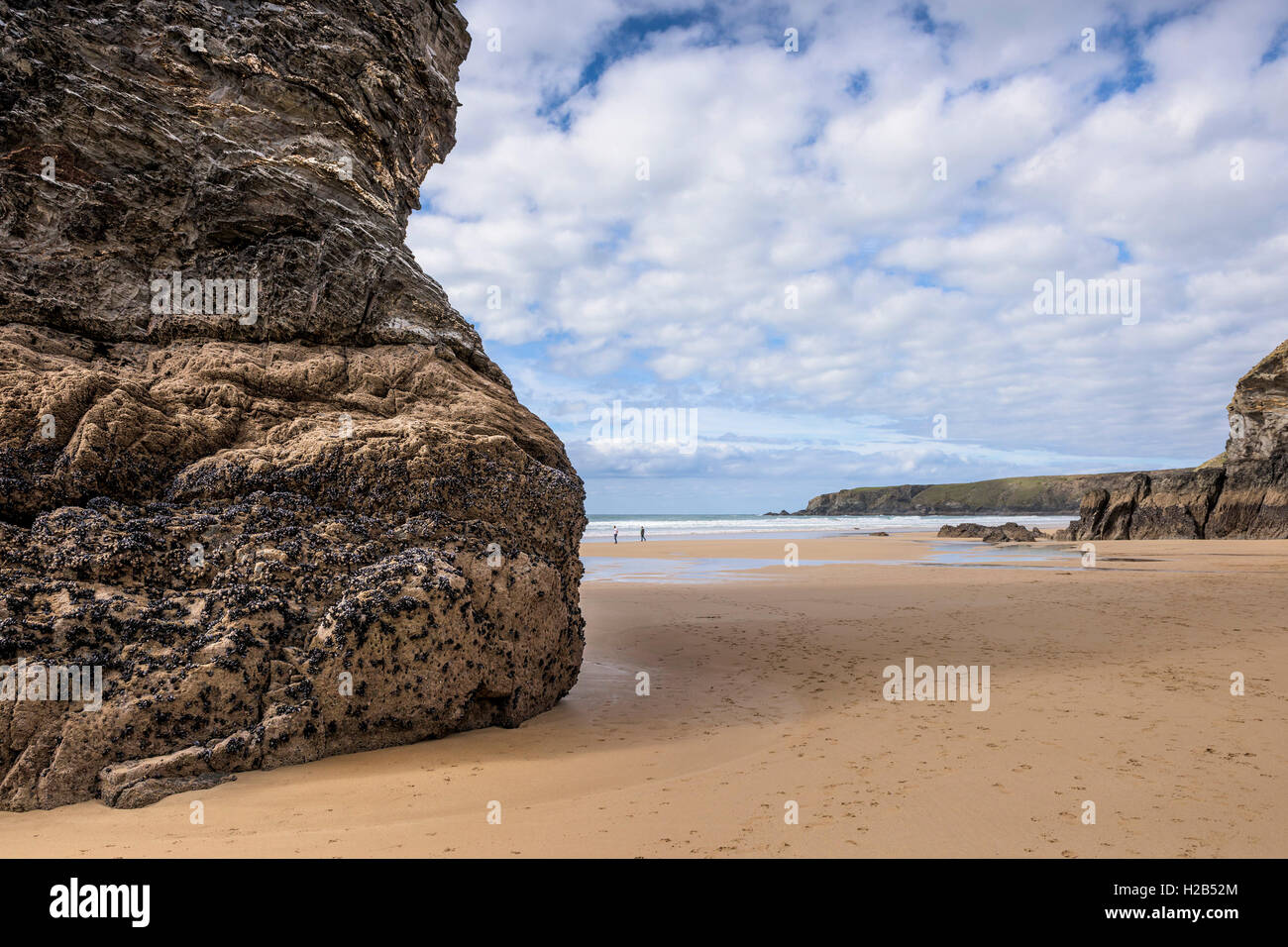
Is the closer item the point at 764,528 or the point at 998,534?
the point at 998,534

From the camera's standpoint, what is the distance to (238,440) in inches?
234

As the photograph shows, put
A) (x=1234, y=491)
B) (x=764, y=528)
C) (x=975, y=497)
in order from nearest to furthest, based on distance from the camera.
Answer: (x=1234, y=491)
(x=764, y=528)
(x=975, y=497)

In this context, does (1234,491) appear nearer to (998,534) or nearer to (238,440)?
(998,534)

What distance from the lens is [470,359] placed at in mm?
7684

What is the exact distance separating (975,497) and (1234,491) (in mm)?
78872

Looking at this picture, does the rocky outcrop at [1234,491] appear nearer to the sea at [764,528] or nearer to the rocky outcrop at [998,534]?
the rocky outcrop at [998,534]

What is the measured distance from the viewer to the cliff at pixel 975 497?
9656 centimetres

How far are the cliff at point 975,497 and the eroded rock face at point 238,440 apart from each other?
98188mm

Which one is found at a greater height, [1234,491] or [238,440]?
[238,440]

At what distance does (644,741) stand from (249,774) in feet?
9.43

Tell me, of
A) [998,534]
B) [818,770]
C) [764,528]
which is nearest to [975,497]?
[764,528]

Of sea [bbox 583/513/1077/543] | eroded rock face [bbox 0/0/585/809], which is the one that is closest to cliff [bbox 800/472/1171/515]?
sea [bbox 583/513/1077/543]

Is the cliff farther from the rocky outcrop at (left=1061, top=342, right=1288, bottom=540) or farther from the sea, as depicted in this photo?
the rocky outcrop at (left=1061, top=342, right=1288, bottom=540)

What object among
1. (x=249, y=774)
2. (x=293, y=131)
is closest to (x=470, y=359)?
(x=293, y=131)
